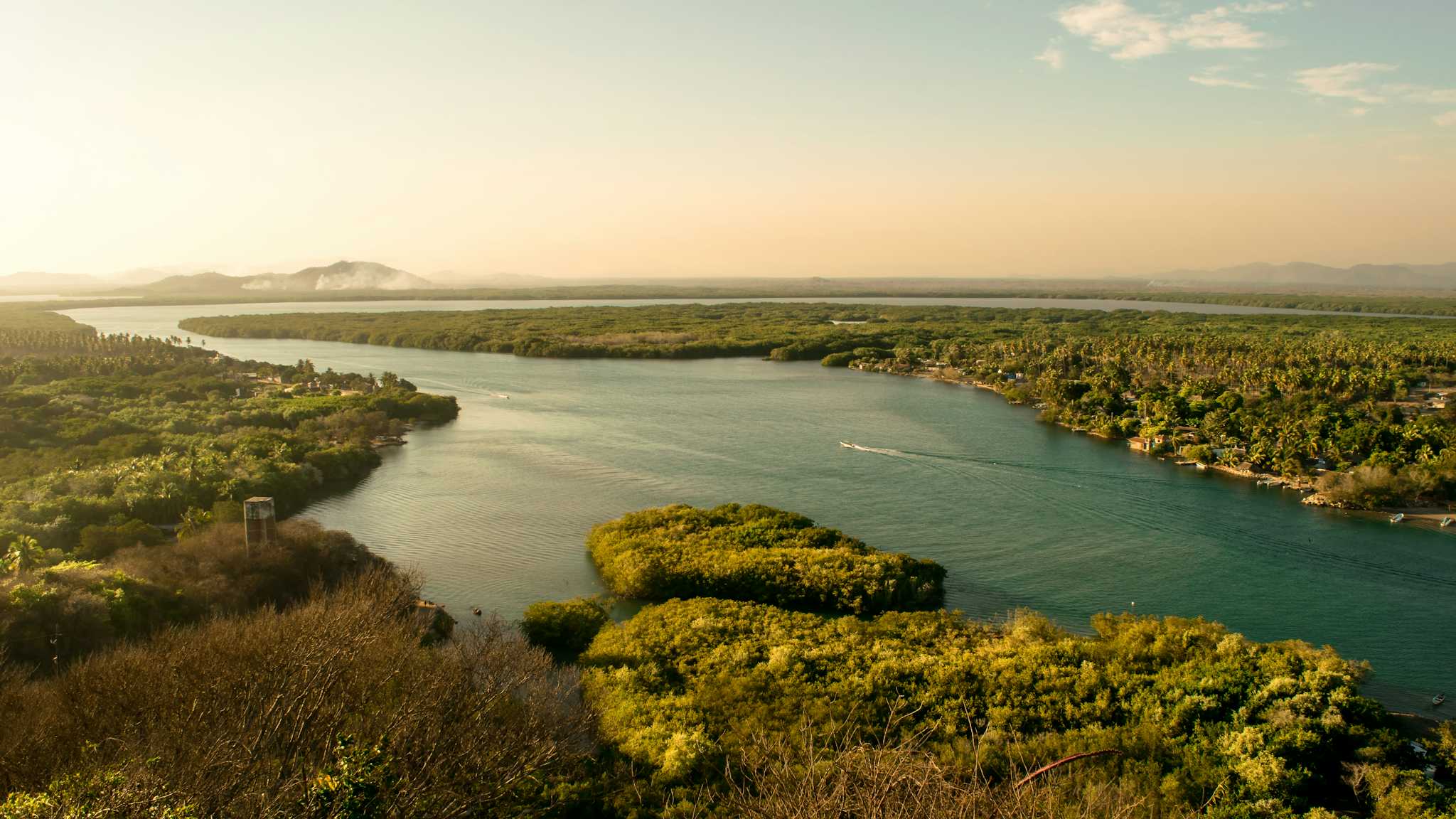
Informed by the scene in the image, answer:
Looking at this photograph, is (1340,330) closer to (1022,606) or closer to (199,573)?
(1022,606)

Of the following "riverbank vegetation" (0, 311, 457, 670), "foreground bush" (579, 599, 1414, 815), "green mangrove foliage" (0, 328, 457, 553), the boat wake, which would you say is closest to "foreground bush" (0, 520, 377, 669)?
"riverbank vegetation" (0, 311, 457, 670)

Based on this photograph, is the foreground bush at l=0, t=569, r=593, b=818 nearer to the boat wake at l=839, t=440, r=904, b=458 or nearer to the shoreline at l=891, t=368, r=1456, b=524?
the boat wake at l=839, t=440, r=904, b=458

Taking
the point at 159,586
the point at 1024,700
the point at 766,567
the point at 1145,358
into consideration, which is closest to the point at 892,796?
the point at 1024,700

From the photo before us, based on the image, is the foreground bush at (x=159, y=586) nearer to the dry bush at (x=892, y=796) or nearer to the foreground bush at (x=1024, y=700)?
the foreground bush at (x=1024, y=700)

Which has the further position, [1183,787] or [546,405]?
[546,405]

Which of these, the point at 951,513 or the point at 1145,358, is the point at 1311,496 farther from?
the point at 1145,358

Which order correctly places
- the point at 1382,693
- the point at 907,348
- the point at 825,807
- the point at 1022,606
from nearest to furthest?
the point at 825,807 → the point at 1382,693 → the point at 1022,606 → the point at 907,348

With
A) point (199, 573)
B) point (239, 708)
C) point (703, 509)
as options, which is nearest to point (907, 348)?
point (703, 509)
